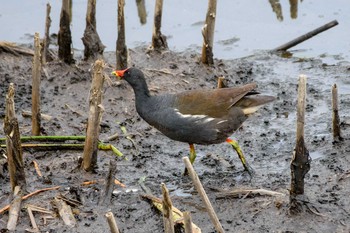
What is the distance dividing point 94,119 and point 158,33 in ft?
10.0

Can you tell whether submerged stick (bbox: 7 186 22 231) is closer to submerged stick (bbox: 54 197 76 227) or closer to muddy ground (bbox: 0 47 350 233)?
muddy ground (bbox: 0 47 350 233)

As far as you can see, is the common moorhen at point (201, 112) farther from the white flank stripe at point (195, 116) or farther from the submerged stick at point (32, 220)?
the submerged stick at point (32, 220)

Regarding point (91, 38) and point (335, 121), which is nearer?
point (335, 121)

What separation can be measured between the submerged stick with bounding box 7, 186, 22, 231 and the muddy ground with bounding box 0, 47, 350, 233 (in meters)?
0.08

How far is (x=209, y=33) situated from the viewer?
9.34 metres

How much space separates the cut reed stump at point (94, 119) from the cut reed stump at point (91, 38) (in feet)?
8.54

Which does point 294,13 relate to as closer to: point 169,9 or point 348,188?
A: point 169,9

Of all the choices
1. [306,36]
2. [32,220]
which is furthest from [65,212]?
[306,36]

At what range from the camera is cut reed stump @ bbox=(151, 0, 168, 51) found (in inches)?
376

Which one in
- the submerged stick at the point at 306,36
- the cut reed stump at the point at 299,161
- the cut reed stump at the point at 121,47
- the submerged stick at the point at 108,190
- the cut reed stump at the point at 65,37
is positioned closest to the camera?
the cut reed stump at the point at 299,161

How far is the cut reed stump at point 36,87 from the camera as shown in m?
7.36

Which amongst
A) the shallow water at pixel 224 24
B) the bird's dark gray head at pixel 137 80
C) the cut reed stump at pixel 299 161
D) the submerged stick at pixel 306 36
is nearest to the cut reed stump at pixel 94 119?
the bird's dark gray head at pixel 137 80

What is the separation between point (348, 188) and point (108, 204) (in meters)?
2.05

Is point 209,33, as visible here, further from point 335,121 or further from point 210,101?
point 335,121
